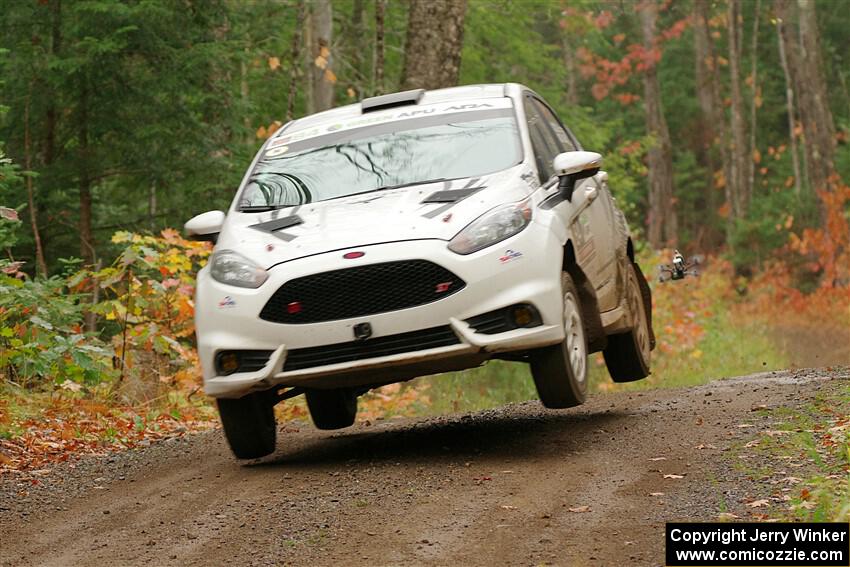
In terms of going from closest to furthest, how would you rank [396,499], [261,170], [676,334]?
[396,499] → [261,170] → [676,334]

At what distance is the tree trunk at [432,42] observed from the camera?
1422 cm

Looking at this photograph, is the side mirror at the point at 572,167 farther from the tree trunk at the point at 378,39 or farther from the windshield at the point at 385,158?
the tree trunk at the point at 378,39

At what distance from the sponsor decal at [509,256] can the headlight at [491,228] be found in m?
0.09

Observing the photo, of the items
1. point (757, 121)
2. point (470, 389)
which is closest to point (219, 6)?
point (470, 389)

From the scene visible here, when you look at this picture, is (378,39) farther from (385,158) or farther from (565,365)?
(565,365)

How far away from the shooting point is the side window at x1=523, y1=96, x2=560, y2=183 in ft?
27.4

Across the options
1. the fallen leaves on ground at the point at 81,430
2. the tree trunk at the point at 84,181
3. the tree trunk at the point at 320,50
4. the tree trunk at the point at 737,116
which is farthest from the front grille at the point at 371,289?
the tree trunk at the point at 737,116

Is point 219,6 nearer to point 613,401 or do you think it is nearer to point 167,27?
point 167,27

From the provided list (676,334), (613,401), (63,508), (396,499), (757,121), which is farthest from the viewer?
(757,121)

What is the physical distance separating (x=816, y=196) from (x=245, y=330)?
2168 centimetres

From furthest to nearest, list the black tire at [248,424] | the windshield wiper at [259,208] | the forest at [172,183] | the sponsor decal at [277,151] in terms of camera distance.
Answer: the forest at [172,183] < the sponsor decal at [277,151] < the windshield wiper at [259,208] < the black tire at [248,424]

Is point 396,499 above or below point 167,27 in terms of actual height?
below

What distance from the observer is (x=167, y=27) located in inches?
570

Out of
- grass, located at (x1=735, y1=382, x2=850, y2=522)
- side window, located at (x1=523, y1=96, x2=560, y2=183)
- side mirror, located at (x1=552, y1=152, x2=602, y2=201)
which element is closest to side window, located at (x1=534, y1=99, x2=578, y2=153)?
side window, located at (x1=523, y1=96, x2=560, y2=183)
